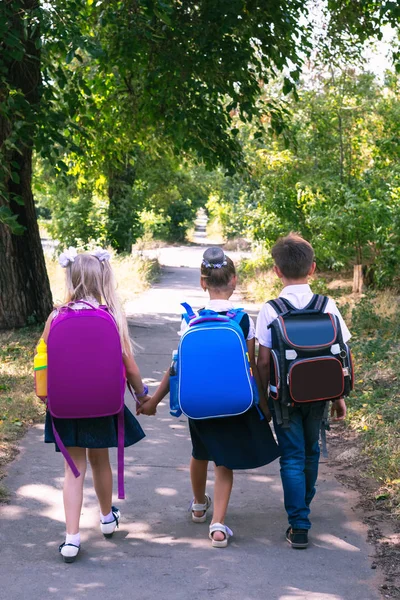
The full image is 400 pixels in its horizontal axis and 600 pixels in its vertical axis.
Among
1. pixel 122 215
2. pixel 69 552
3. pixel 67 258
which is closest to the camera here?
pixel 69 552

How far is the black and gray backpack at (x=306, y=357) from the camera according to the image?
408 centimetres

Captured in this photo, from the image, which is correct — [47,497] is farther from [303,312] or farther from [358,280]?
[358,280]

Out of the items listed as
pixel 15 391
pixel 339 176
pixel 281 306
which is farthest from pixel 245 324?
pixel 339 176

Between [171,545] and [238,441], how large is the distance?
2.16 ft

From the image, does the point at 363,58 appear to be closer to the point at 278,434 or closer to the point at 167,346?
the point at 167,346

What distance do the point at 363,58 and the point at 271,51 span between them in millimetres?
4115

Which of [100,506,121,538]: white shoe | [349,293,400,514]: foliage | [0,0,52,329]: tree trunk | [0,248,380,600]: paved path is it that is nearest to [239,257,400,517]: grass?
[349,293,400,514]: foliage

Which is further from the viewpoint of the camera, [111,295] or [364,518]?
[364,518]

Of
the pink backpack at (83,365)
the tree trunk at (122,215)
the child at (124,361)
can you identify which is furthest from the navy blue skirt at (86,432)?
the tree trunk at (122,215)

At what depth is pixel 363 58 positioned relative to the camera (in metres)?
14.1

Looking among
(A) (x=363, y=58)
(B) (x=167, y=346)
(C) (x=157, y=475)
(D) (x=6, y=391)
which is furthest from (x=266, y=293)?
(C) (x=157, y=475)

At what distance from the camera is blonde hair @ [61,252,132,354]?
4078 millimetres

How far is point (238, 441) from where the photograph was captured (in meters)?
4.23

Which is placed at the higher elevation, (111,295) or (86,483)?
(111,295)
